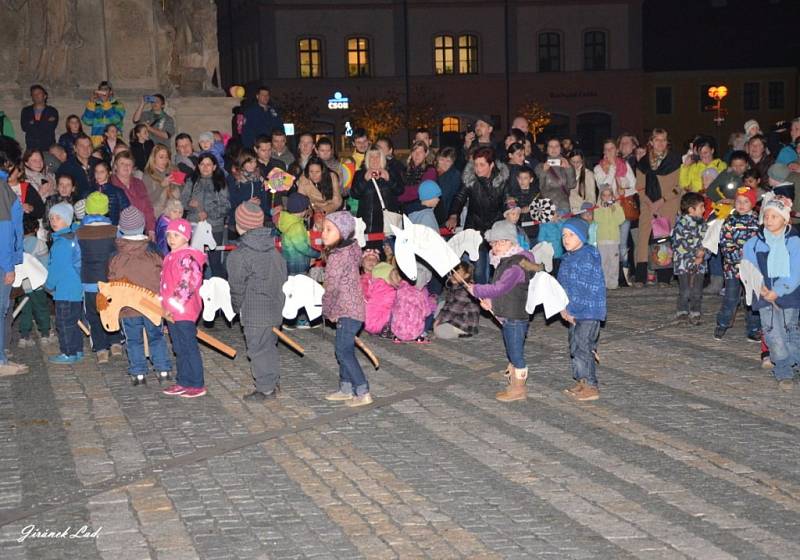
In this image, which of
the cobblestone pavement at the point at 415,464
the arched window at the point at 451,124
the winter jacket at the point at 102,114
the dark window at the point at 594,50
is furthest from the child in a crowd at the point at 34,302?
the dark window at the point at 594,50

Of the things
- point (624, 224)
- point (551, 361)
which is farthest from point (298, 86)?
point (551, 361)

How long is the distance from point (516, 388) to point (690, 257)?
168 inches

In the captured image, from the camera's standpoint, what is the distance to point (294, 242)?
13766 millimetres

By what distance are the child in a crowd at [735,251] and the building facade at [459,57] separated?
164ft

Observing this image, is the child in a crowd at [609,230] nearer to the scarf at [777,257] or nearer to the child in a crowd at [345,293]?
the scarf at [777,257]

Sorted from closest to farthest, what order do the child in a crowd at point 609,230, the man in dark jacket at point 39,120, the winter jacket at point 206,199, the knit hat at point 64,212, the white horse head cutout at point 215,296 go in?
the white horse head cutout at point 215,296 → the knit hat at point 64,212 → the winter jacket at point 206,199 → the child in a crowd at point 609,230 → the man in dark jacket at point 39,120

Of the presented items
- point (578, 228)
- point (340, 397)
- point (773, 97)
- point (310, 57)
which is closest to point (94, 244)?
point (340, 397)

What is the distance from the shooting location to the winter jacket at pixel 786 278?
431 inches

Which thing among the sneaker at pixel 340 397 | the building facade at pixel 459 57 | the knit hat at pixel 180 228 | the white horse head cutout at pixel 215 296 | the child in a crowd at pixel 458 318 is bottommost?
the sneaker at pixel 340 397

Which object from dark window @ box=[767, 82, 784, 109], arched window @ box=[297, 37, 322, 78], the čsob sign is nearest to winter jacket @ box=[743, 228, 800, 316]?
the čsob sign

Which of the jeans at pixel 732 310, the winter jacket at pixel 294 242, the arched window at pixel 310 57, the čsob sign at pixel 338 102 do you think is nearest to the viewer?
the jeans at pixel 732 310

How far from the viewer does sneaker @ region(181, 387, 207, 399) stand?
1103 centimetres

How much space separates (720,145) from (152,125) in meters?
58.4

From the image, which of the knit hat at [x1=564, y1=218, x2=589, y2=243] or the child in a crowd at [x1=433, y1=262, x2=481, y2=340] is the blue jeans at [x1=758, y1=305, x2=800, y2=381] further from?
the child in a crowd at [x1=433, y1=262, x2=481, y2=340]
